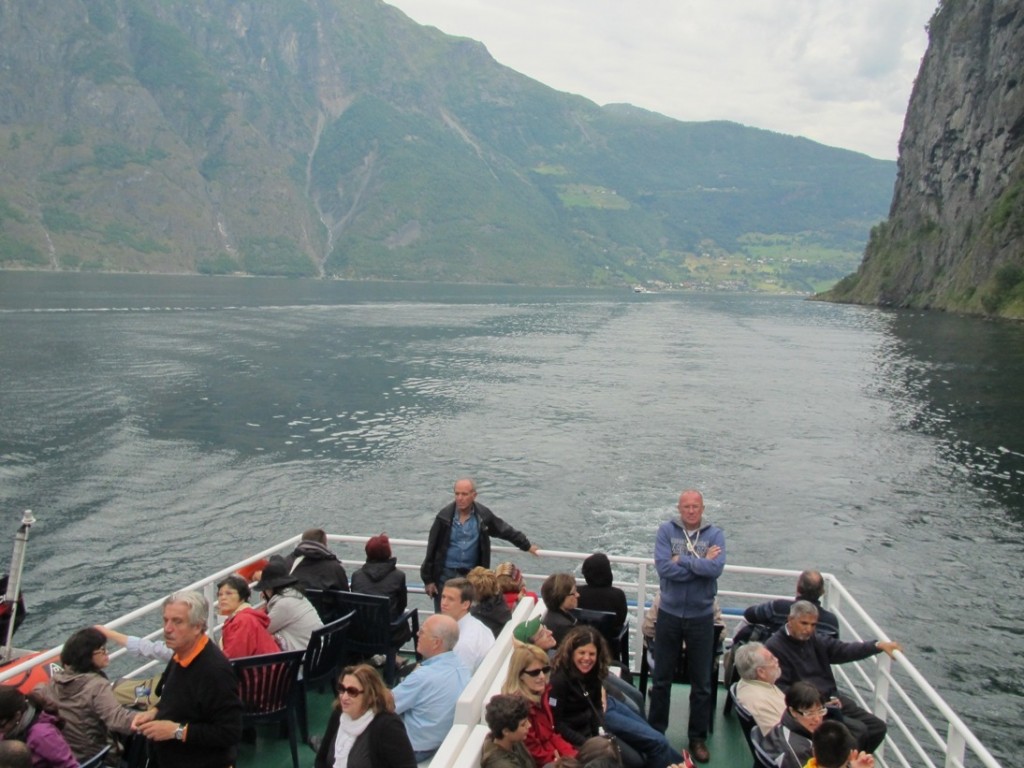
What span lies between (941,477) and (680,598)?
83.7 ft

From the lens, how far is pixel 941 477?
95.7 ft

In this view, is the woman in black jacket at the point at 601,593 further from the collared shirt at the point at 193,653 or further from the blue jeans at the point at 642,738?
the collared shirt at the point at 193,653

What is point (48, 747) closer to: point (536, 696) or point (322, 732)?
point (322, 732)

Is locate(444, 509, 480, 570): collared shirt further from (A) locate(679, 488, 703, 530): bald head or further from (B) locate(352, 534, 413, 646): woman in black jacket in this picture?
(A) locate(679, 488, 703, 530): bald head

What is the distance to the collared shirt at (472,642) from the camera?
6281 millimetres

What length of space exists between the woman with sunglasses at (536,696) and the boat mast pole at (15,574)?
502 centimetres

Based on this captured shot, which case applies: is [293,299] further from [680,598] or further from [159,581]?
[680,598]

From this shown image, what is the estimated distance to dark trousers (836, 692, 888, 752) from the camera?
653cm

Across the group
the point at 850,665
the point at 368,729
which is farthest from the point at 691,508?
the point at 850,665

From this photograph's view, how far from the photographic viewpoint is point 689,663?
7.36 metres

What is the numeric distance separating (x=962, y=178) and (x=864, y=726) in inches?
4805

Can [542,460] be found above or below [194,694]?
below

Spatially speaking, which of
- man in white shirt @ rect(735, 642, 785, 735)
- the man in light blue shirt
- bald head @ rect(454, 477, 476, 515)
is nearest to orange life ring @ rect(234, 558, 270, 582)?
bald head @ rect(454, 477, 476, 515)

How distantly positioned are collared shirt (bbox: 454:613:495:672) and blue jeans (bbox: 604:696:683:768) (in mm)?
1031
